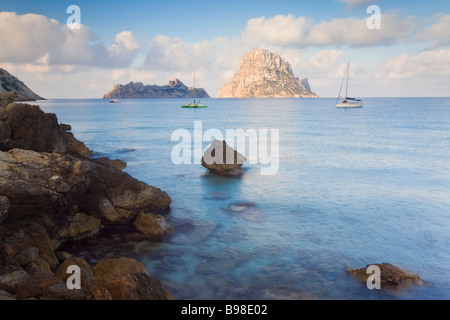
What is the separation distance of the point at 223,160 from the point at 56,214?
18773mm

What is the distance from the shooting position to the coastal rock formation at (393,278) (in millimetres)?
14086

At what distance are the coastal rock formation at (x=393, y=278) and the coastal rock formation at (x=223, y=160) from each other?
758 inches

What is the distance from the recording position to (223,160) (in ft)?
108

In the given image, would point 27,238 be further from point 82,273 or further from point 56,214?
point 82,273

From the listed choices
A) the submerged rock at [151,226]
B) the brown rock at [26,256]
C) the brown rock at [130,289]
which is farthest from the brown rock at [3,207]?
the submerged rock at [151,226]

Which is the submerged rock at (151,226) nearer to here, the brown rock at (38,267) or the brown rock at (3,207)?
the brown rock at (38,267)

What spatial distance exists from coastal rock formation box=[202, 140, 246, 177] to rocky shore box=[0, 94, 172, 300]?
10.4 metres

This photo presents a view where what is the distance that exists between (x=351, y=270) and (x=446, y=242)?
832cm

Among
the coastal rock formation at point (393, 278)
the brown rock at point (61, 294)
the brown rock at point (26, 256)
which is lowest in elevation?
the coastal rock formation at point (393, 278)

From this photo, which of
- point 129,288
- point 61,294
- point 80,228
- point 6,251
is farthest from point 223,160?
point 61,294

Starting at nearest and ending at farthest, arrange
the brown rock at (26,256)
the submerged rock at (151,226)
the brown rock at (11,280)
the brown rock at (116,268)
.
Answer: the brown rock at (11,280), the brown rock at (116,268), the brown rock at (26,256), the submerged rock at (151,226)

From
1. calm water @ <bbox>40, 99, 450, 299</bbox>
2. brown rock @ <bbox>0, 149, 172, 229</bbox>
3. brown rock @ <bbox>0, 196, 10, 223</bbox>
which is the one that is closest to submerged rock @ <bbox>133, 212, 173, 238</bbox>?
calm water @ <bbox>40, 99, 450, 299</bbox>

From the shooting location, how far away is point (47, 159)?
16781 mm
